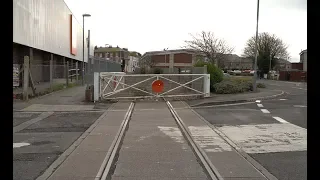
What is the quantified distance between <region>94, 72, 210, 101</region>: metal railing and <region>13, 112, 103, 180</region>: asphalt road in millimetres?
4279

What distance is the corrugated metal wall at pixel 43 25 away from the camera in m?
23.8

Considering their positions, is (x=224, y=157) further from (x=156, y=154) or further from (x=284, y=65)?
(x=284, y=65)

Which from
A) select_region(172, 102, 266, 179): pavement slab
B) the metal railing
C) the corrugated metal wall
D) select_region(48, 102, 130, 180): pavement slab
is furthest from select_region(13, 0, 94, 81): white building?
select_region(172, 102, 266, 179): pavement slab

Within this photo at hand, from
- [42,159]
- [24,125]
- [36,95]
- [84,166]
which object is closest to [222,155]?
[84,166]

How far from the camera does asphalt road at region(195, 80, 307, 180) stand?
648 cm

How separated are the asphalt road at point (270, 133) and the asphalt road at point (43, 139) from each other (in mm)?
4099

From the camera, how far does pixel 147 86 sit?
65.4 ft

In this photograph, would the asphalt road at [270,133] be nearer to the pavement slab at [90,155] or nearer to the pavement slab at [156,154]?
the pavement slab at [156,154]

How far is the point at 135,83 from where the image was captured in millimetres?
19578

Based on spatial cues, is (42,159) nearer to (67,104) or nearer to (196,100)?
(67,104)

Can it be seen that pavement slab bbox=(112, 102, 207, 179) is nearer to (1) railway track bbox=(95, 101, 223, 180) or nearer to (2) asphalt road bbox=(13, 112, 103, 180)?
(1) railway track bbox=(95, 101, 223, 180)

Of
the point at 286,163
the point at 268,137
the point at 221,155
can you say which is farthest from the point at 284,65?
the point at 286,163

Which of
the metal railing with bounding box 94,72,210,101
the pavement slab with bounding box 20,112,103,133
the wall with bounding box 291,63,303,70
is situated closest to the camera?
Result: the pavement slab with bounding box 20,112,103,133

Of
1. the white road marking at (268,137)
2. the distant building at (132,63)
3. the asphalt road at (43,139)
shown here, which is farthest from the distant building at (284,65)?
the asphalt road at (43,139)
